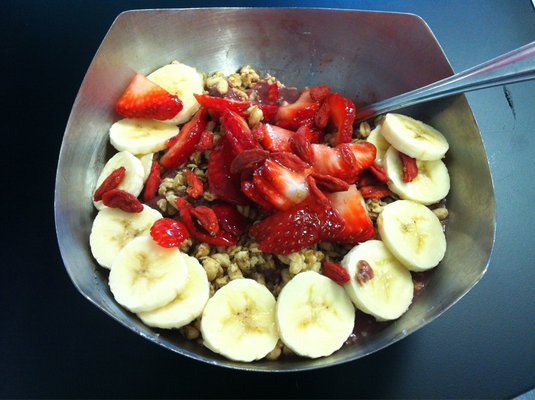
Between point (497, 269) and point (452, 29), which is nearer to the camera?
point (497, 269)

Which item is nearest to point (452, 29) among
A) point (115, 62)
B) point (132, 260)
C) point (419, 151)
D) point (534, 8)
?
point (534, 8)

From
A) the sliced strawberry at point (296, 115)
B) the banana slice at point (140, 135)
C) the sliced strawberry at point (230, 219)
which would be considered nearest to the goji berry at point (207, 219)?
the sliced strawberry at point (230, 219)

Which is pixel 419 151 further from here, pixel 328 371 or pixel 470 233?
pixel 328 371

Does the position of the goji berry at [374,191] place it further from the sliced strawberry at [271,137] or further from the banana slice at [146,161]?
the banana slice at [146,161]

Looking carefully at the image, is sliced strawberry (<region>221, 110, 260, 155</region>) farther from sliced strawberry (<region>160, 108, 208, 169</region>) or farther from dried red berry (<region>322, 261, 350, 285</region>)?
dried red berry (<region>322, 261, 350, 285</region>)

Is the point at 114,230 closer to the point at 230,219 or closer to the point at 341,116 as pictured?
the point at 230,219

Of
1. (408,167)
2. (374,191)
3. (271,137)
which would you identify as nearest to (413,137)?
(408,167)
